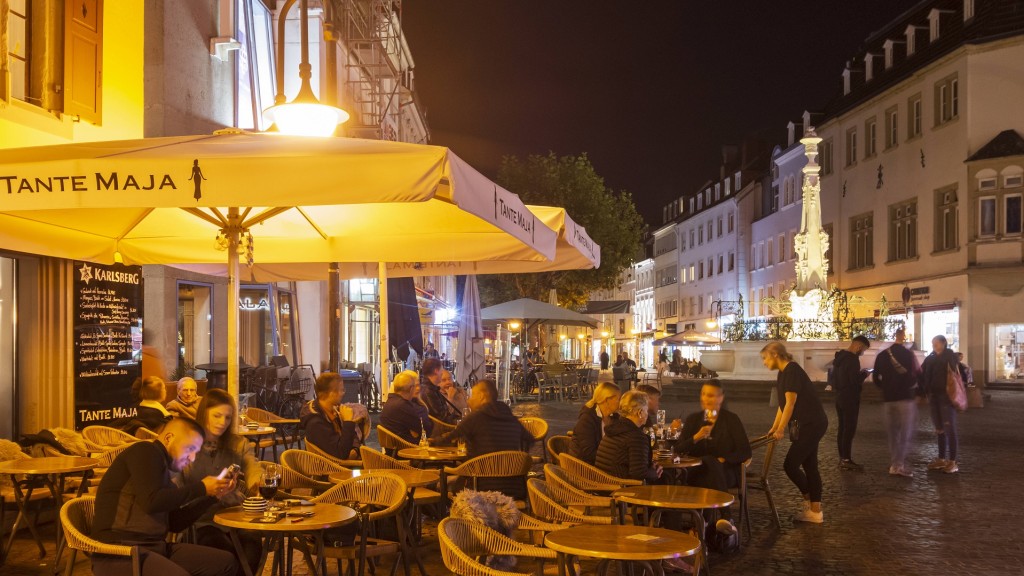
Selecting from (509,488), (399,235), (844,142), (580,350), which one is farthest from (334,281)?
(580,350)

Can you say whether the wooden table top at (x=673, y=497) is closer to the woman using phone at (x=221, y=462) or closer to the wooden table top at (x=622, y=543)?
the wooden table top at (x=622, y=543)

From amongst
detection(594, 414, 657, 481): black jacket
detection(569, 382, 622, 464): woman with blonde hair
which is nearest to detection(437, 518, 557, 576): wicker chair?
detection(594, 414, 657, 481): black jacket

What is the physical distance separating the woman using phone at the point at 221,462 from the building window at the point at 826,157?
4361 centimetres

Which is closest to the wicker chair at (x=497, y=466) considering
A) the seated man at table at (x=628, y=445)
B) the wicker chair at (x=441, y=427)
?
the seated man at table at (x=628, y=445)

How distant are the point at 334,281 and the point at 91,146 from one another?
5.98m

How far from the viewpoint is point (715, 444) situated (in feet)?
28.8

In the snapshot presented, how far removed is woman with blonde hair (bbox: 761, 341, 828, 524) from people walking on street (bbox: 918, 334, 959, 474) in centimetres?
445

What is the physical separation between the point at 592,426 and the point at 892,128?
3625 centimetres

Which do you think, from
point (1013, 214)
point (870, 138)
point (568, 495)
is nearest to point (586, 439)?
point (568, 495)

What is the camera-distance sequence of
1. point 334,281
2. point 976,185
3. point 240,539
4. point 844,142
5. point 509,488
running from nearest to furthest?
point 240,539 < point 509,488 < point 334,281 < point 976,185 < point 844,142

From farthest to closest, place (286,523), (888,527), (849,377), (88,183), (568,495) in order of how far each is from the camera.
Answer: (849,377) < (888,527) < (568,495) < (88,183) < (286,523)

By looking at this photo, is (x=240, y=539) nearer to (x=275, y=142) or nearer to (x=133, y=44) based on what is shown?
(x=275, y=142)

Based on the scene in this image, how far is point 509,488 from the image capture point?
7.80 meters

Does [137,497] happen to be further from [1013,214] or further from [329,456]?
[1013,214]
